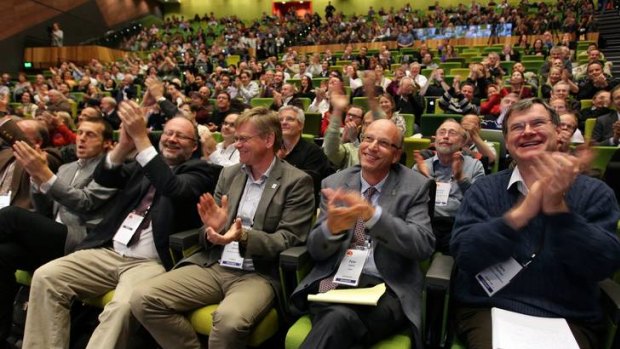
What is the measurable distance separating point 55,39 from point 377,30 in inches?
321

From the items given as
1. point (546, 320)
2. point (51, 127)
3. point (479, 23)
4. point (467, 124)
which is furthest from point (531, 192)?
point (479, 23)

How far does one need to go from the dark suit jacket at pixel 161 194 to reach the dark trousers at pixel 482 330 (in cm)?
119

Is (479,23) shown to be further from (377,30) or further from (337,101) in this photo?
(337,101)

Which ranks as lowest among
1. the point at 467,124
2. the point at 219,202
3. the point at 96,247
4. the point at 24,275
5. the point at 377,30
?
the point at 24,275

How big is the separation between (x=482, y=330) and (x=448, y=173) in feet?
3.38

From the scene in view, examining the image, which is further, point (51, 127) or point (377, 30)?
point (377, 30)

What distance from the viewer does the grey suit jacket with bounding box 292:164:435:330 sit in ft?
4.99

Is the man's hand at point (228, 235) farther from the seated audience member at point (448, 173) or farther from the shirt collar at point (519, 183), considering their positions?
the shirt collar at point (519, 183)

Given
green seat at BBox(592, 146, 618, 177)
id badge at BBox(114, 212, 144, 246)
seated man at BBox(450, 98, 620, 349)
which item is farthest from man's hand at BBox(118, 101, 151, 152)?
green seat at BBox(592, 146, 618, 177)

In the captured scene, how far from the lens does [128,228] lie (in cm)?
209

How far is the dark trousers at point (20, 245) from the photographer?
83.0 inches

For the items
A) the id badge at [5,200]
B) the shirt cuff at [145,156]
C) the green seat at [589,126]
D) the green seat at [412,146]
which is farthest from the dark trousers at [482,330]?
the green seat at [589,126]

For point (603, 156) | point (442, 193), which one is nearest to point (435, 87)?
point (603, 156)

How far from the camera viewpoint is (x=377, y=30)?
12273 mm
